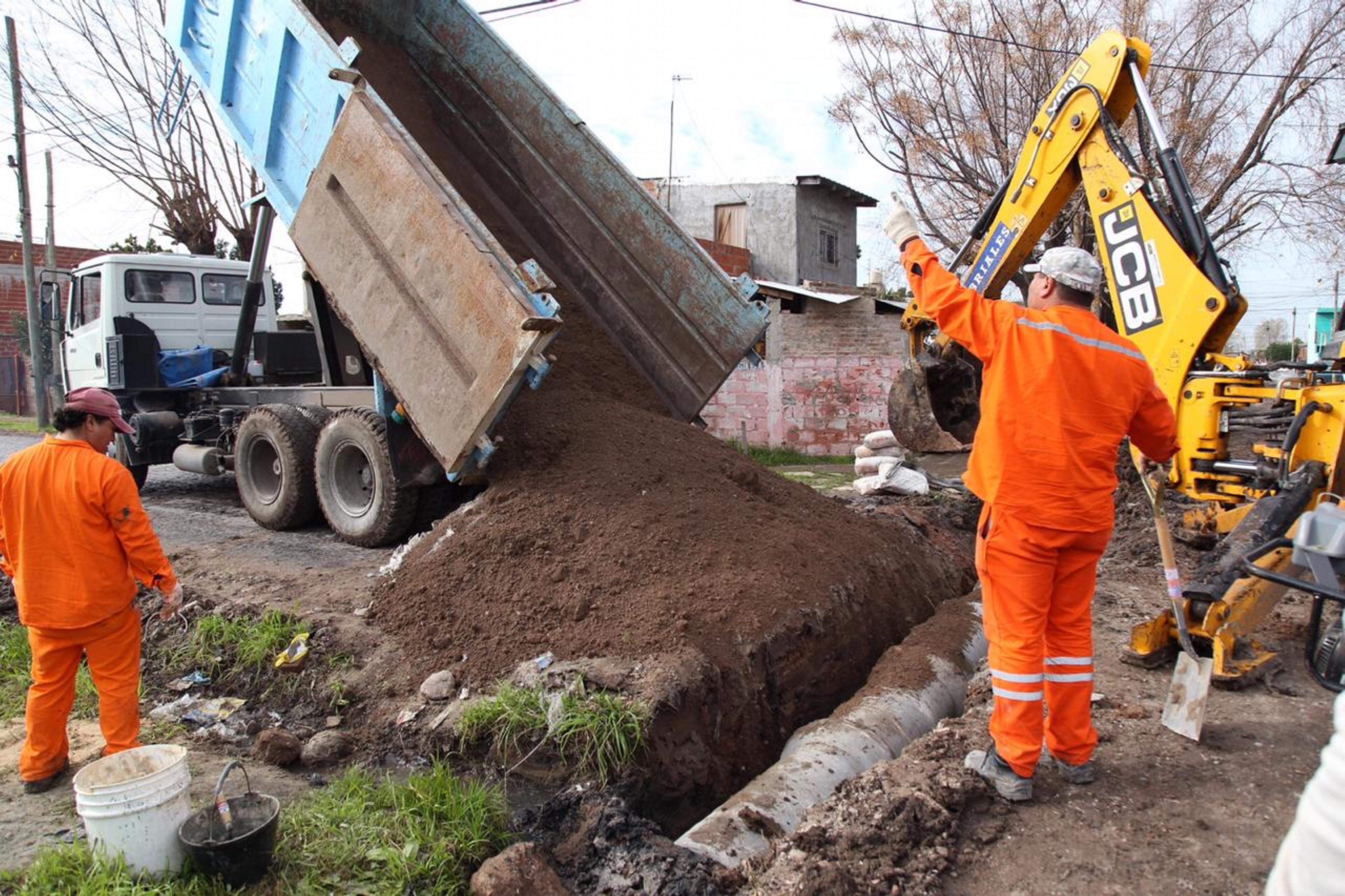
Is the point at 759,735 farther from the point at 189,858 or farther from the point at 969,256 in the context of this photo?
the point at 969,256

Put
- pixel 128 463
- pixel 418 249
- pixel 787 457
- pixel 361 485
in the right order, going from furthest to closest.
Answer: pixel 787 457 < pixel 128 463 < pixel 361 485 < pixel 418 249

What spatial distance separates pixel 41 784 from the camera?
3391 millimetres

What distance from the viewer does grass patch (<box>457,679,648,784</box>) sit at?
330 centimetres

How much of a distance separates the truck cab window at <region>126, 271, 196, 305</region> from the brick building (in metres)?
17.8

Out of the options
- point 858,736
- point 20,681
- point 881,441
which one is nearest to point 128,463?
point 20,681

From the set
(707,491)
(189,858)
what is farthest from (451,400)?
(189,858)

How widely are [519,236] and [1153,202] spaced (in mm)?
3906

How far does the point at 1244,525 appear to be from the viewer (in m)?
4.08

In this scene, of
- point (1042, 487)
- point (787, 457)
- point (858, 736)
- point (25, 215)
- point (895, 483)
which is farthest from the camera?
point (25, 215)

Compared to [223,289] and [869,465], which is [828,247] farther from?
[223,289]

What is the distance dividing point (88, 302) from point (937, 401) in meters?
7.94

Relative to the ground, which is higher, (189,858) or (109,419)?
(109,419)

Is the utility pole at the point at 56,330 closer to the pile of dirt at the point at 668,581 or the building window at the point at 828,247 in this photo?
the pile of dirt at the point at 668,581

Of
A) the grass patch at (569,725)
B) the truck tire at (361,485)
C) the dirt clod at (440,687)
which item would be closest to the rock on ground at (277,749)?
the dirt clod at (440,687)
